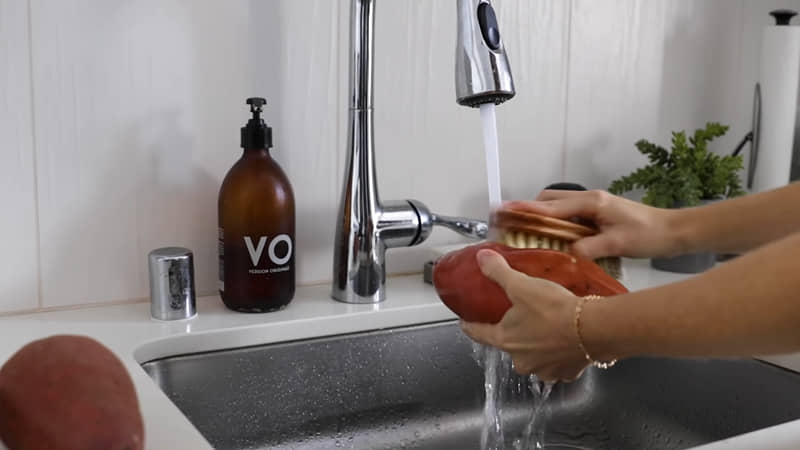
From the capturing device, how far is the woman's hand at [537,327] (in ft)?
1.80

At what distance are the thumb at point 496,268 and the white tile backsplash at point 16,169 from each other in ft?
1.51

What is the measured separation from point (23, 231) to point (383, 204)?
1.18 feet

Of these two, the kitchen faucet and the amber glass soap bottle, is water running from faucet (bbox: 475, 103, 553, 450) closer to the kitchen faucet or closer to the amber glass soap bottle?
the kitchen faucet

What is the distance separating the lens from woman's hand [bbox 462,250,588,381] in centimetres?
55

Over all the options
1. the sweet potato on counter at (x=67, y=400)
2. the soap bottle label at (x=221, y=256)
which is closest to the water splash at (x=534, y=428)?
the soap bottle label at (x=221, y=256)

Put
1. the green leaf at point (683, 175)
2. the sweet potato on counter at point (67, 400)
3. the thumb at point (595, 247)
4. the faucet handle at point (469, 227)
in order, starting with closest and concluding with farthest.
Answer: the sweet potato on counter at point (67, 400) → the thumb at point (595, 247) → the faucet handle at point (469, 227) → the green leaf at point (683, 175)

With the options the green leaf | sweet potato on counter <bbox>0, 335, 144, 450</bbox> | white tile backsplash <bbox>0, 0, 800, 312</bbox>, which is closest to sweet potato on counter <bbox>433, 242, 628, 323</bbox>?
sweet potato on counter <bbox>0, 335, 144, 450</bbox>

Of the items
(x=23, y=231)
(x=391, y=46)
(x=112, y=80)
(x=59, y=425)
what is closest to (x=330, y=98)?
(x=391, y=46)

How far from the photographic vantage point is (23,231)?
0.83 m

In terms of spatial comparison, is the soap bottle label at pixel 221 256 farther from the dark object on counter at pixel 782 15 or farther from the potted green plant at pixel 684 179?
the dark object on counter at pixel 782 15

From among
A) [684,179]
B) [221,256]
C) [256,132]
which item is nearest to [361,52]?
[256,132]

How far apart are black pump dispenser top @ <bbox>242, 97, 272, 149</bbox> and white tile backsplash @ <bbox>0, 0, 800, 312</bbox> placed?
66 millimetres

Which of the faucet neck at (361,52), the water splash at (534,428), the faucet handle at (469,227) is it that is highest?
the faucet neck at (361,52)

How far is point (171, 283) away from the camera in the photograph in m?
0.83
